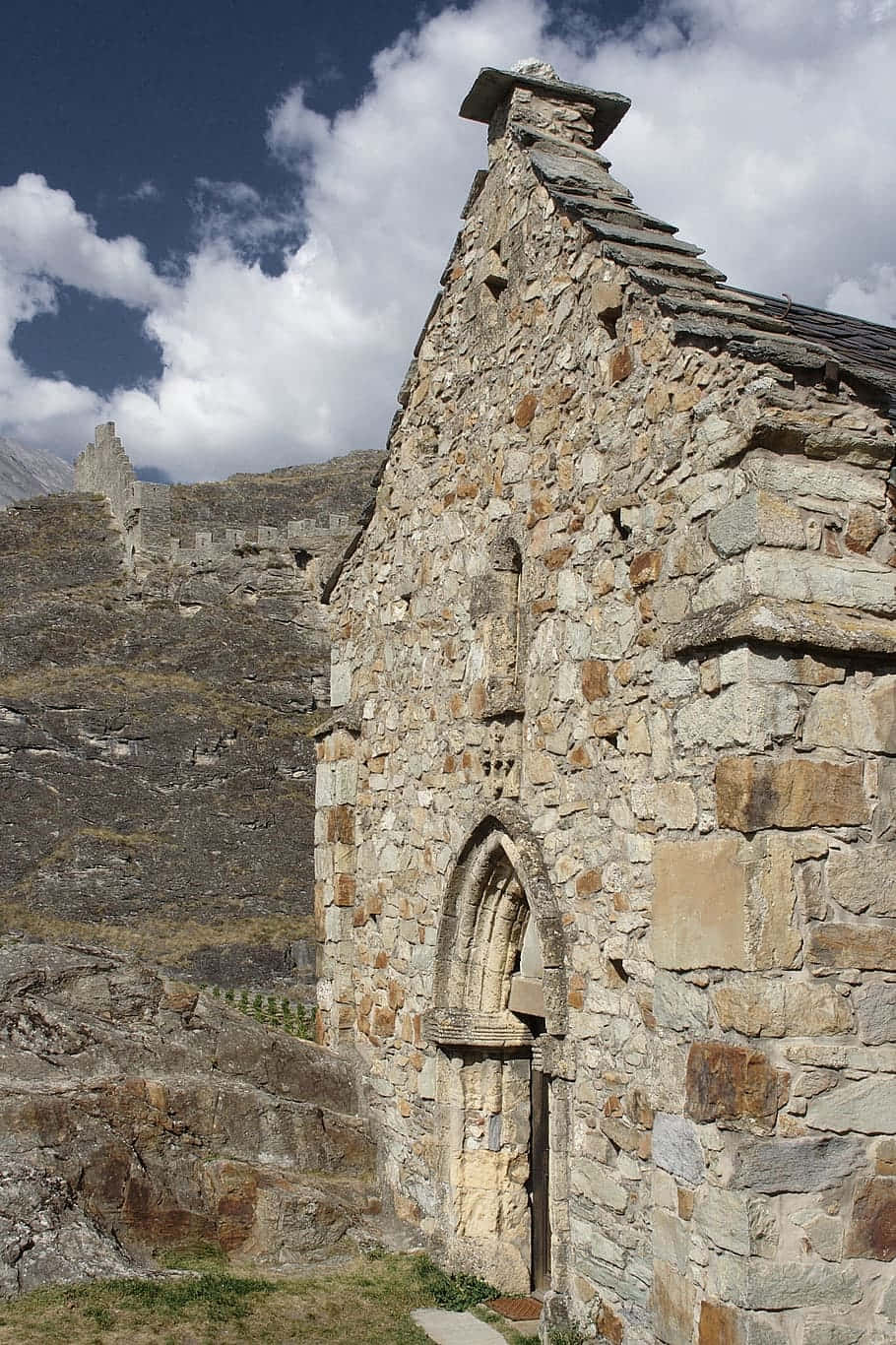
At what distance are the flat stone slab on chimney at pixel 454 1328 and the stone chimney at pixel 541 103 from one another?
6.74m

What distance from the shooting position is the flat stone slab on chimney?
20.4ft

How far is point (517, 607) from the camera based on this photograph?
703cm

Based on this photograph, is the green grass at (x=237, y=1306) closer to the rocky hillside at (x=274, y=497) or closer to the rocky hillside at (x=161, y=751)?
the rocky hillside at (x=161, y=751)

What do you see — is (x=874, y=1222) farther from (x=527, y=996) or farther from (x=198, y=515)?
(x=198, y=515)

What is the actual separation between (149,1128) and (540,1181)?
2363 mm

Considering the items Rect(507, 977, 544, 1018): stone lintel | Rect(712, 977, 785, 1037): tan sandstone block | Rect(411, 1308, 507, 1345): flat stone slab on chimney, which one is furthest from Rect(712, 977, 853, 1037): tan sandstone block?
Rect(411, 1308, 507, 1345): flat stone slab on chimney

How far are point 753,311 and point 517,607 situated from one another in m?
2.23

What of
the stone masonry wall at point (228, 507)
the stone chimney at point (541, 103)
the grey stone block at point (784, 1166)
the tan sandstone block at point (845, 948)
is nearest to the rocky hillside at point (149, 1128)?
the grey stone block at point (784, 1166)

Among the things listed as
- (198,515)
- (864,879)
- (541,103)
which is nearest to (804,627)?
(864,879)

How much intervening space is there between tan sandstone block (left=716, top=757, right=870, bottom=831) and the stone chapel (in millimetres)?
11

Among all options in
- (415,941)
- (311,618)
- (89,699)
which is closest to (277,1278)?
(415,941)

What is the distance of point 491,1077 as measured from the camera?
735 centimetres

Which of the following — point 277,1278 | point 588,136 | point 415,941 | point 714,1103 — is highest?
point 588,136

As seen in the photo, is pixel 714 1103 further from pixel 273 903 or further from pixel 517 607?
pixel 273 903
